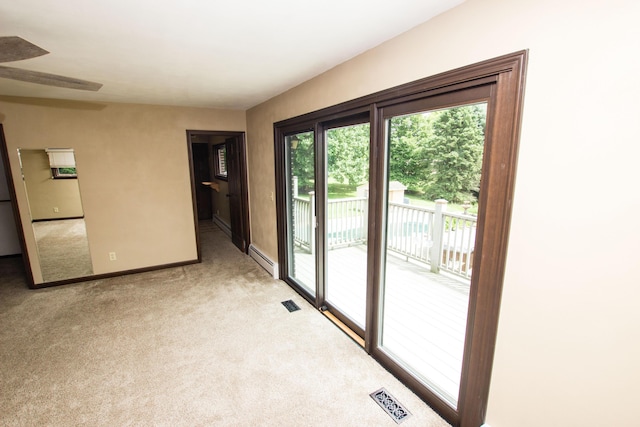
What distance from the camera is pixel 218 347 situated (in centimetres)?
243

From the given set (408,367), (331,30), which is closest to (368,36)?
(331,30)

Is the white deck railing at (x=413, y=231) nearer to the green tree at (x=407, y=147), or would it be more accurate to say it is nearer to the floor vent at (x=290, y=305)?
the green tree at (x=407, y=147)

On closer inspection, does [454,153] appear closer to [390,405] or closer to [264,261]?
[390,405]

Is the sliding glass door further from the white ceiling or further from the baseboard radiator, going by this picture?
the white ceiling

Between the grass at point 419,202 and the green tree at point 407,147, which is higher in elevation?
the green tree at point 407,147

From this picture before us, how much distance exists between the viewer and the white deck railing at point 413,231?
3.46 metres

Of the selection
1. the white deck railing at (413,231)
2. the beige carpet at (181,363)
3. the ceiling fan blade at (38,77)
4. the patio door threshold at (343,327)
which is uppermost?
the ceiling fan blade at (38,77)

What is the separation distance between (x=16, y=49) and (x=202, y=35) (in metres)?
1.11

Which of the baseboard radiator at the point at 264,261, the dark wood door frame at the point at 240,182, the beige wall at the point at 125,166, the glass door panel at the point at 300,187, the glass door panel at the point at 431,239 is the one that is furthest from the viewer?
the dark wood door frame at the point at 240,182

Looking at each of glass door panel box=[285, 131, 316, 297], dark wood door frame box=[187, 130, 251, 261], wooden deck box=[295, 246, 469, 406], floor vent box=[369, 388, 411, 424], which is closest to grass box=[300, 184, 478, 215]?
glass door panel box=[285, 131, 316, 297]

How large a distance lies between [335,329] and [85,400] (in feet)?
6.15

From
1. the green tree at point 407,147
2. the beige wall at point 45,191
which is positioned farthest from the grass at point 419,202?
the beige wall at point 45,191

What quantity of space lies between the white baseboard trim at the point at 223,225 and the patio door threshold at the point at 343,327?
3636mm

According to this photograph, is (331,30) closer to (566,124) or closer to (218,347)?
(566,124)
